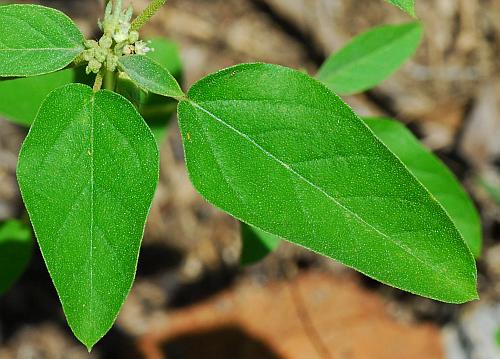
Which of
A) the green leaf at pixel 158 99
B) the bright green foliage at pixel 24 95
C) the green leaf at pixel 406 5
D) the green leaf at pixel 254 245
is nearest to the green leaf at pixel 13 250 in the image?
the bright green foliage at pixel 24 95

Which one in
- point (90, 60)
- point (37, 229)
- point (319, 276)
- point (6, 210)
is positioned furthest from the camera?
point (319, 276)

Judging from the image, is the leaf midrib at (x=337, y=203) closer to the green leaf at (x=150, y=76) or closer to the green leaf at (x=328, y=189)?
the green leaf at (x=328, y=189)

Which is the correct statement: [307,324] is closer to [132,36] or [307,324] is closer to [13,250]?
[13,250]

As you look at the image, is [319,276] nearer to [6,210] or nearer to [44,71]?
Result: [6,210]

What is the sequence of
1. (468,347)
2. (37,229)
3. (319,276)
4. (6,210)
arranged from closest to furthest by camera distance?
(37,229)
(6,210)
(468,347)
(319,276)

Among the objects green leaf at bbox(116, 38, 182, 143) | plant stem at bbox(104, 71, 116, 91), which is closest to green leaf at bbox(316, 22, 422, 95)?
green leaf at bbox(116, 38, 182, 143)

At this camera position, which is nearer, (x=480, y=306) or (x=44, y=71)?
(x=44, y=71)

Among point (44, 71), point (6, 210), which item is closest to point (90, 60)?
point (44, 71)

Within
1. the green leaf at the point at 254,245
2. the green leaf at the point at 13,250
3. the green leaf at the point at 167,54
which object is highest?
the green leaf at the point at 167,54
